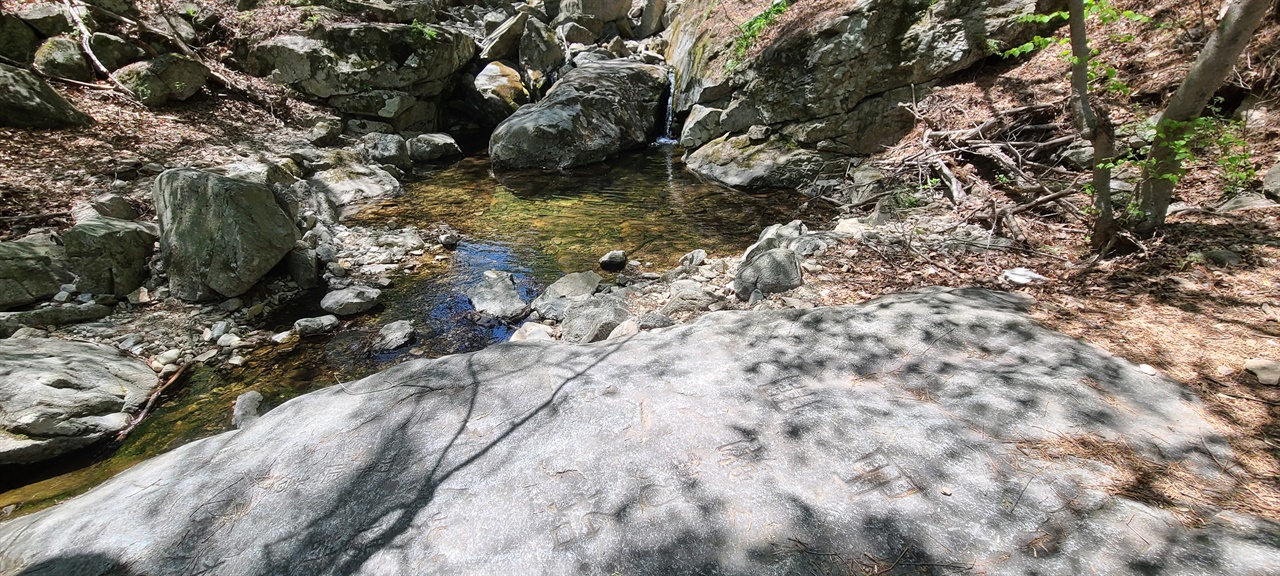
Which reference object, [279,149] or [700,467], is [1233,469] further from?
[279,149]

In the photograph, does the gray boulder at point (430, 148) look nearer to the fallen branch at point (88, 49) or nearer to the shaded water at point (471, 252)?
the shaded water at point (471, 252)

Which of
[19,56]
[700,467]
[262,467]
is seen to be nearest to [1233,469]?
[700,467]

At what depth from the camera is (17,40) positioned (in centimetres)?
755

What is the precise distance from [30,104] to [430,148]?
5.83 meters

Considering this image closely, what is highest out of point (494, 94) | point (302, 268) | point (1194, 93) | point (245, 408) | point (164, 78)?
point (164, 78)

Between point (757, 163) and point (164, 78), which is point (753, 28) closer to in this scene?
point (757, 163)

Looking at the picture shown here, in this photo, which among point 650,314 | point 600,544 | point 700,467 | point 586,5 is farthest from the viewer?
point 586,5

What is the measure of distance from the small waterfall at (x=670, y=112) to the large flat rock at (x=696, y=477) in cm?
1040

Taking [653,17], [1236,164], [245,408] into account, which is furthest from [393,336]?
[653,17]

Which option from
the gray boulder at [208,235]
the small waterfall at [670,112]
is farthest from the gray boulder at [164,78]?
the small waterfall at [670,112]

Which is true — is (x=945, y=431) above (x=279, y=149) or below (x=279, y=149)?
below

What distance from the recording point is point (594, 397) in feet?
8.76

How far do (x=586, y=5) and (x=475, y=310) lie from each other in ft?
48.4

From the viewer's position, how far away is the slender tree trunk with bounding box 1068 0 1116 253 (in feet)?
11.2
